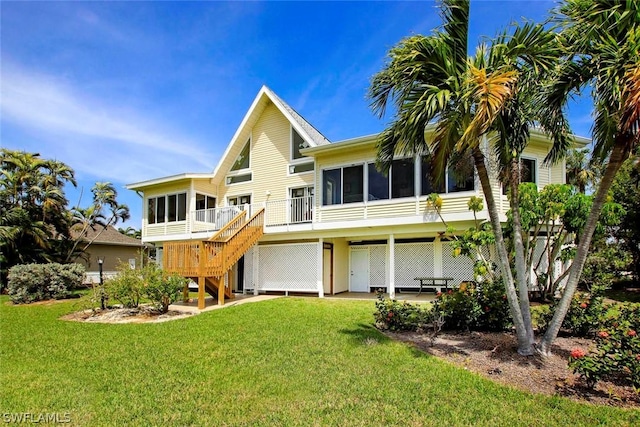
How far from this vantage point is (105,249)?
95.1ft

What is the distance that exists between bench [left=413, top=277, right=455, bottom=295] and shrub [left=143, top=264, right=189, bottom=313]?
8.94 m

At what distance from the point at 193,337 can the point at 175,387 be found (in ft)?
10.3

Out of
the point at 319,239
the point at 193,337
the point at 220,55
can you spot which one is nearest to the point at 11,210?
the point at 220,55

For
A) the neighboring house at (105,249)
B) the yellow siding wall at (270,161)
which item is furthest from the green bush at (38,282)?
the neighboring house at (105,249)

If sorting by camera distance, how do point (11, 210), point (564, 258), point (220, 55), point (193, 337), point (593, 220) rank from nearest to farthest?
point (593, 220) < point (193, 337) < point (564, 258) < point (220, 55) < point (11, 210)

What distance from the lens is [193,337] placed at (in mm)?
8195

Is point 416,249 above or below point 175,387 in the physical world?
above

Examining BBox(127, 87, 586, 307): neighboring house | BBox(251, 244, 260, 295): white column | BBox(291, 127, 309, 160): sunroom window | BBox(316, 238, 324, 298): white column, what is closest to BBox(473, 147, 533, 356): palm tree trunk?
BBox(127, 87, 586, 307): neighboring house

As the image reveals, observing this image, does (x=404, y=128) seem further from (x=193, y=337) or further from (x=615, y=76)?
(x=193, y=337)

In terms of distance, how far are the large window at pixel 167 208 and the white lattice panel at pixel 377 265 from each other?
981cm

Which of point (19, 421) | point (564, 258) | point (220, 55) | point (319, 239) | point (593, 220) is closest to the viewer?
point (19, 421)

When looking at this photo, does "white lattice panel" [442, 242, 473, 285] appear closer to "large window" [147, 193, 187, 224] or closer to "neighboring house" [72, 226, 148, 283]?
"large window" [147, 193, 187, 224]

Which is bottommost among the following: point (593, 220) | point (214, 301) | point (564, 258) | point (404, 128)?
point (214, 301)

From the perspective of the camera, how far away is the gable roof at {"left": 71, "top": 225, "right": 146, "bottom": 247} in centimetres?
2658
